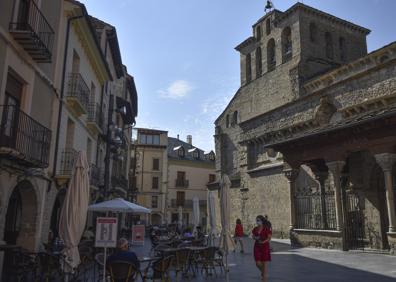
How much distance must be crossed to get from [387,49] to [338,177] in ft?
36.4

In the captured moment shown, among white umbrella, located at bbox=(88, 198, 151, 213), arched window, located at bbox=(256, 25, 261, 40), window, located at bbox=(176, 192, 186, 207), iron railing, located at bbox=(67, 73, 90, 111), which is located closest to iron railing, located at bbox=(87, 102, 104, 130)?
iron railing, located at bbox=(67, 73, 90, 111)

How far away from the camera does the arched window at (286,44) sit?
3338 centimetres

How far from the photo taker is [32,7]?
404 inches

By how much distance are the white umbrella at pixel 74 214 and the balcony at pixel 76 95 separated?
5523 millimetres

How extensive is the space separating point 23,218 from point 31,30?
5399 mm

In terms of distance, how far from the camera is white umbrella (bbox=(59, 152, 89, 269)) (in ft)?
25.9

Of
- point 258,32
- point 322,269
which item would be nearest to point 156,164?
point 258,32

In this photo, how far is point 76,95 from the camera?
1412cm

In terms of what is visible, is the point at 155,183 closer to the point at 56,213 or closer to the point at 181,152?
the point at 181,152

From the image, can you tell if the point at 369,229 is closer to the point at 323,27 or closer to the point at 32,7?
the point at 32,7

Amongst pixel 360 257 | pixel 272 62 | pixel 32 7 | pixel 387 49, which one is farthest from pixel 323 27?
pixel 32 7

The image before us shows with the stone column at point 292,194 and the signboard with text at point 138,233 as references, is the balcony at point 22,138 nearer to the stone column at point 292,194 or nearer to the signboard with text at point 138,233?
the signboard with text at point 138,233

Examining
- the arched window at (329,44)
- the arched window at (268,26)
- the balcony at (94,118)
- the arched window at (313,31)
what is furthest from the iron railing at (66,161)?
the arched window at (268,26)

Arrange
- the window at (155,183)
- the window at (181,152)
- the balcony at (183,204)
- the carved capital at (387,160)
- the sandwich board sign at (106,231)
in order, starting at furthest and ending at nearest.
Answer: the window at (181,152) < the balcony at (183,204) < the window at (155,183) < the carved capital at (387,160) < the sandwich board sign at (106,231)
